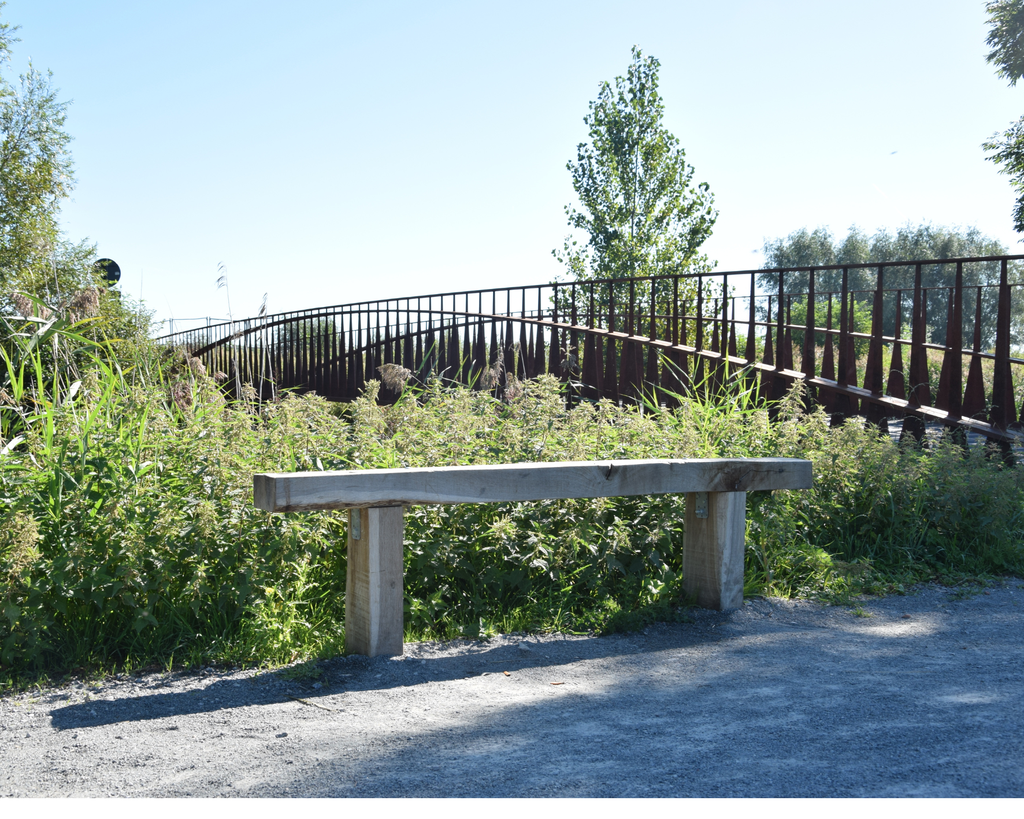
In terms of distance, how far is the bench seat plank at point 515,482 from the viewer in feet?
10.9

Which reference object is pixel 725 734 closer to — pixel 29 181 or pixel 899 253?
pixel 29 181

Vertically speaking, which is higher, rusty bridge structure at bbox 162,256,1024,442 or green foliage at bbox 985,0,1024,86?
green foliage at bbox 985,0,1024,86

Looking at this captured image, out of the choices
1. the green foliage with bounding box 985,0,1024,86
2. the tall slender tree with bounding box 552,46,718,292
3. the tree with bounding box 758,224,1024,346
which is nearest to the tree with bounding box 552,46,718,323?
the tall slender tree with bounding box 552,46,718,292

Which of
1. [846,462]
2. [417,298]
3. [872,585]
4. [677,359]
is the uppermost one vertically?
[417,298]

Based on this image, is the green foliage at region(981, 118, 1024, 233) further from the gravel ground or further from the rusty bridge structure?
the gravel ground

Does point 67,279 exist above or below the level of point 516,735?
above

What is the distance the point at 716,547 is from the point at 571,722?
1.64m

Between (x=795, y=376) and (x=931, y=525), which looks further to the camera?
(x=795, y=376)

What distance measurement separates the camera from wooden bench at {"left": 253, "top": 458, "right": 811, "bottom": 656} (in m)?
3.39

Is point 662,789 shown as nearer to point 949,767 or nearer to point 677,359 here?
point 949,767

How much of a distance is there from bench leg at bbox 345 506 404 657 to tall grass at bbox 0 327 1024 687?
8.3 inches

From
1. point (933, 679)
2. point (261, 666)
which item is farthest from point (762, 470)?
point (261, 666)

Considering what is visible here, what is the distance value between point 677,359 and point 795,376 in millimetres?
1577

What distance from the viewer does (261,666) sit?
138 inches
